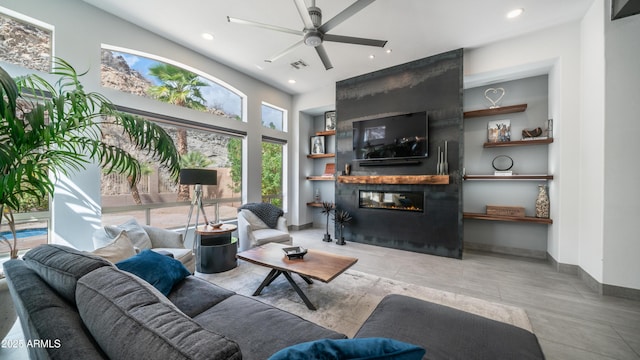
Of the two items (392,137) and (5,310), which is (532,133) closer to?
(392,137)

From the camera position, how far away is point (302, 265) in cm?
234

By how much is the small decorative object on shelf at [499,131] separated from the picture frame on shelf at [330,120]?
3.11 meters

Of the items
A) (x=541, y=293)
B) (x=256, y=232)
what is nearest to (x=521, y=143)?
(x=541, y=293)

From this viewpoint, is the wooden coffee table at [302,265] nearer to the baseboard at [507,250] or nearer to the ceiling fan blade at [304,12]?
the ceiling fan blade at [304,12]

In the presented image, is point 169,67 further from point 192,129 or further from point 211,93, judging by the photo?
point 192,129

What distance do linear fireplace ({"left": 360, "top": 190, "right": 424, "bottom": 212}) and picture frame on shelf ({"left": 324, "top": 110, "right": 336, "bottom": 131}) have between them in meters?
1.91

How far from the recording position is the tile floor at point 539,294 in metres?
1.79

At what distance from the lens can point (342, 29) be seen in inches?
128

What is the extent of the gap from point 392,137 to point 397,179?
797 millimetres

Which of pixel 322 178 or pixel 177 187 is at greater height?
pixel 322 178

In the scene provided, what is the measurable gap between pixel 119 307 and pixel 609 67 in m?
4.55

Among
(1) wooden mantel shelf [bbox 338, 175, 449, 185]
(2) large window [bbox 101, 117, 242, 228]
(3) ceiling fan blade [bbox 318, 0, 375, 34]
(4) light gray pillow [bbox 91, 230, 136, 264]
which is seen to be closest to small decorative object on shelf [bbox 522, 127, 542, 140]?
(1) wooden mantel shelf [bbox 338, 175, 449, 185]

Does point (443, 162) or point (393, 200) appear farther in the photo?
point (393, 200)

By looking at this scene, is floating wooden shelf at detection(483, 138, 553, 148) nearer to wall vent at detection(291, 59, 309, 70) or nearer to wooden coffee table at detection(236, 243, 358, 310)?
wooden coffee table at detection(236, 243, 358, 310)
